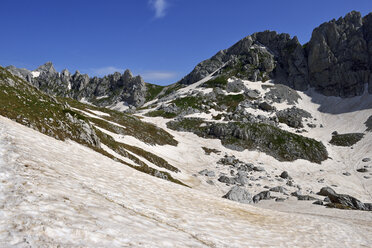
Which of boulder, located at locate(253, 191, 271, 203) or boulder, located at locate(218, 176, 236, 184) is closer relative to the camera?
boulder, located at locate(253, 191, 271, 203)

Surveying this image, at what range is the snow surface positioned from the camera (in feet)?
17.3

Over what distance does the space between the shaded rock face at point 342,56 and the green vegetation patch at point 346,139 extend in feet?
166

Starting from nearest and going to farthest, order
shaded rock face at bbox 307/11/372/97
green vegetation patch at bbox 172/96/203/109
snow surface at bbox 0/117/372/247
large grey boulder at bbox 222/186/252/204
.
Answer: snow surface at bbox 0/117/372/247
large grey boulder at bbox 222/186/252/204
green vegetation patch at bbox 172/96/203/109
shaded rock face at bbox 307/11/372/97

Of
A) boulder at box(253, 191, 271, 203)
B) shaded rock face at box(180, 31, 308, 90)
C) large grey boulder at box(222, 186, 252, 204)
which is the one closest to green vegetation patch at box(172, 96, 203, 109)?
shaded rock face at box(180, 31, 308, 90)

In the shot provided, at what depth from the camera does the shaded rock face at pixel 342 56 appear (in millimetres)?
138875

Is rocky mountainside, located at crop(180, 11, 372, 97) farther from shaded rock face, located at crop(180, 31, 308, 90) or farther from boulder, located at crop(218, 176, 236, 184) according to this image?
boulder, located at crop(218, 176, 236, 184)

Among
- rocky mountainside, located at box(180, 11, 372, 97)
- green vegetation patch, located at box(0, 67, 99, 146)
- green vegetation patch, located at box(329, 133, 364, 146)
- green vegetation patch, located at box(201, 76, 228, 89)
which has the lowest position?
green vegetation patch, located at box(0, 67, 99, 146)

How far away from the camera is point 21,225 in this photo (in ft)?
16.4

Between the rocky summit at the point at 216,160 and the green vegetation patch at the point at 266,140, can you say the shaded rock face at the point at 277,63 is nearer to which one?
the rocky summit at the point at 216,160

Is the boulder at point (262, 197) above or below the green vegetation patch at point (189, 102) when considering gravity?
below

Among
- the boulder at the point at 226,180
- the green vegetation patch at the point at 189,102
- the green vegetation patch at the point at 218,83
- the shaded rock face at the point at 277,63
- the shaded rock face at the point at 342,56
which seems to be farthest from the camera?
the green vegetation patch at the point at 218,83

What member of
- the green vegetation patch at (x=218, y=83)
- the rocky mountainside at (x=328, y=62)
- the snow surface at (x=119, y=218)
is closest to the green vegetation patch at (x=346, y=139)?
the rocky mountainside at (x=328, y=62)

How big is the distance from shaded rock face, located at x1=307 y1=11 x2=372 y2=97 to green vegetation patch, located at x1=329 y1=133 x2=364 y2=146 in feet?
166

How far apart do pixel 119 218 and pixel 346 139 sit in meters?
116
